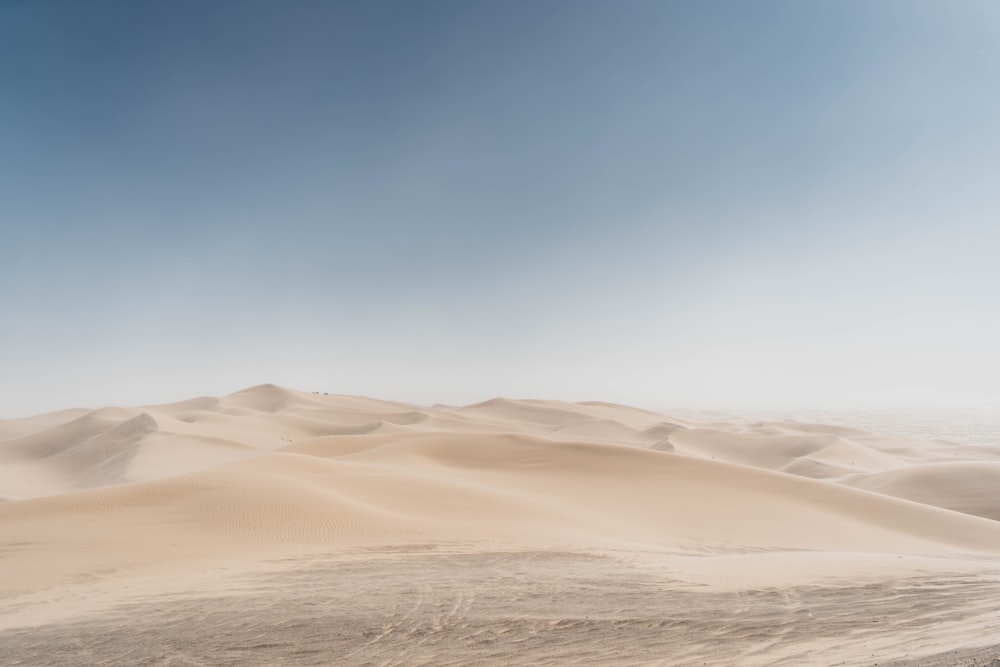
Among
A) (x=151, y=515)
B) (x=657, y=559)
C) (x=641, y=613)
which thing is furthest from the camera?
(x=151, y=515)

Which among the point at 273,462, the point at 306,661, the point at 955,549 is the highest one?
the point at 273,462

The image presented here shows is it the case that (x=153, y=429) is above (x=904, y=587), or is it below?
above

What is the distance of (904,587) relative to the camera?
916cm

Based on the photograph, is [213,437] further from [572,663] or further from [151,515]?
[572,663]

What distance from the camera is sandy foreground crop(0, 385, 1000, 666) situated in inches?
273

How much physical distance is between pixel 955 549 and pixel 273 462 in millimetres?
20409

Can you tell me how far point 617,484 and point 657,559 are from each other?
1132 centimetres

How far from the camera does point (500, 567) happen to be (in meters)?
10.8

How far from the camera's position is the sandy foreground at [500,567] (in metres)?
6.92

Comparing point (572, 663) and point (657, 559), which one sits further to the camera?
point (657, 559)

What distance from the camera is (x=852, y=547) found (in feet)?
51.6

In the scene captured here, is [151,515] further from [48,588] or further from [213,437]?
[213,437]

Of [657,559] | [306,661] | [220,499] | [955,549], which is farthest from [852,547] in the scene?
[220,499]

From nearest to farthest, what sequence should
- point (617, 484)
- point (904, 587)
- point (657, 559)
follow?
1. point (904, 587)
2. point (657, 559)
3. point (617, 484)
